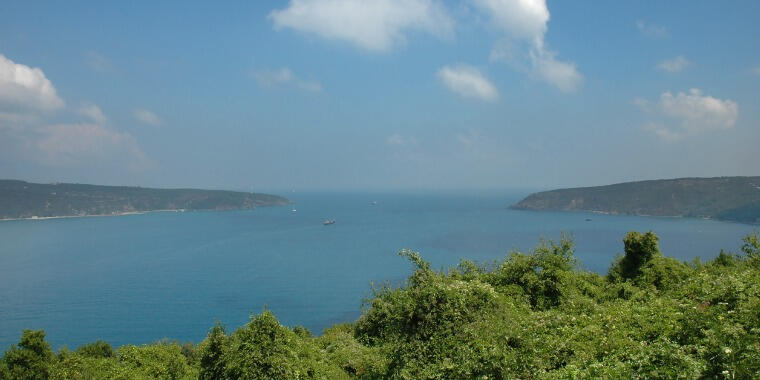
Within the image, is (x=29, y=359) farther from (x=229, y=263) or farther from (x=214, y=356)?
(x=229, y=263)

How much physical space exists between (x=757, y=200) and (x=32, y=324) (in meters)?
221

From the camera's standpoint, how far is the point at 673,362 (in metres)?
7.88

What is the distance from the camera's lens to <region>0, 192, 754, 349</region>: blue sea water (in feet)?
225

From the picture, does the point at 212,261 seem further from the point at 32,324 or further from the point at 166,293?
the point at 32,324

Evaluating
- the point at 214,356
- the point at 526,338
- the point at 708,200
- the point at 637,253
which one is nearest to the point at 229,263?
the point at 637,253

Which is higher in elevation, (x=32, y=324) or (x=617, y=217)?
(x=617, y=217)

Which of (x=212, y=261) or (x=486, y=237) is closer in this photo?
(x=212, y=261)

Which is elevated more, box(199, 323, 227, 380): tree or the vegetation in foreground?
the vegetation in foreground

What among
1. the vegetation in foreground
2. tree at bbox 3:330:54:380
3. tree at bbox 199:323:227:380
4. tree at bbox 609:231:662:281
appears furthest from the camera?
tree at bbox 609:231:662:281

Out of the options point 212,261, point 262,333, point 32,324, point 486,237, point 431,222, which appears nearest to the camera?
point 262,333

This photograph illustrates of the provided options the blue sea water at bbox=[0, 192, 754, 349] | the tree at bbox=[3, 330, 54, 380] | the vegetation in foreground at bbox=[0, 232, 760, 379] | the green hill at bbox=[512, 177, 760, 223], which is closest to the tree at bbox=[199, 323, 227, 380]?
the vegetation in foreground at bbox=[0, 232, 760, 379]

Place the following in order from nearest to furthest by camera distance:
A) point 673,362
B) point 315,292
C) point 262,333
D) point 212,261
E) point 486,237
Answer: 1. point 673,362
2. point 262,333
3. point 315,292
4. point 212,261
5. point 486,237

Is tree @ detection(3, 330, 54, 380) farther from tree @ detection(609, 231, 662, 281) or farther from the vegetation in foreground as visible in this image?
tree @ detection(609, 231, 662, 281)

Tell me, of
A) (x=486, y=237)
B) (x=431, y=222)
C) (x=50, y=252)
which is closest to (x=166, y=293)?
(x=50, y=252)
